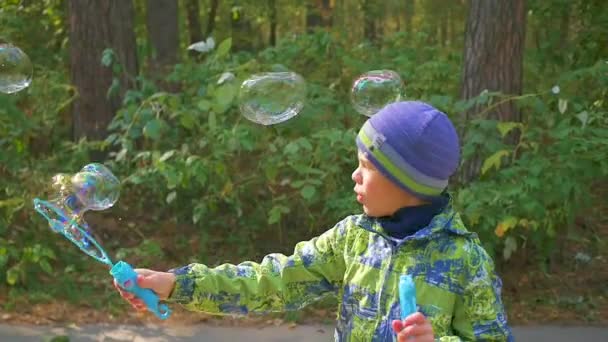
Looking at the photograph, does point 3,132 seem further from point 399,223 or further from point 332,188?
point 399,223

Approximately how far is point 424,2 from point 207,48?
1188 centimetres

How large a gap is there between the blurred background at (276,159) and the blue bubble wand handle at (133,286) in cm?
326

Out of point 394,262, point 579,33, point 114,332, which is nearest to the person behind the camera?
point 394,262

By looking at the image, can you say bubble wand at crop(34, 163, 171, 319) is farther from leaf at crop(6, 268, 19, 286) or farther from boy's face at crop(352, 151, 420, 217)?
leaf at crop(6, 268, 19, 286)

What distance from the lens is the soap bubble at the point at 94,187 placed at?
10.5 ft

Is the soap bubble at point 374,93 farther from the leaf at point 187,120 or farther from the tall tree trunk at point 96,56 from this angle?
the tall tree trunk at point 96,56

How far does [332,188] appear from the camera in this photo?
19.4 feet

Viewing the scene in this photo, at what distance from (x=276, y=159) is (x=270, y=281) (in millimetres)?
3513

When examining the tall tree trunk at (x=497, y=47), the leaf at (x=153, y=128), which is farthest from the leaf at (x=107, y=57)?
the tall tree trunk at (x=497, y=47)

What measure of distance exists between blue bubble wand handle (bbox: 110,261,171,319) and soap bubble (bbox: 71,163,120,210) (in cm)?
105

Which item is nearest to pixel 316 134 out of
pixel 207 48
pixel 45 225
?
pixel 207 48

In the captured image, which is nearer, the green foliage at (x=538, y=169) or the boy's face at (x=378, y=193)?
the boy's face at (x=378, y=193)

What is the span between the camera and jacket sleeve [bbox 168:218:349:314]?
2332 millimetres

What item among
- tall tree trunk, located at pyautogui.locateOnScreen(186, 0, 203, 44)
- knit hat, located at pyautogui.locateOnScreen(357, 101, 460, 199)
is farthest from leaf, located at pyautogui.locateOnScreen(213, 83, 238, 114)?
tall tree trunk, located at pyautogui.locateOnScreen(186, 0, 203, 44)
